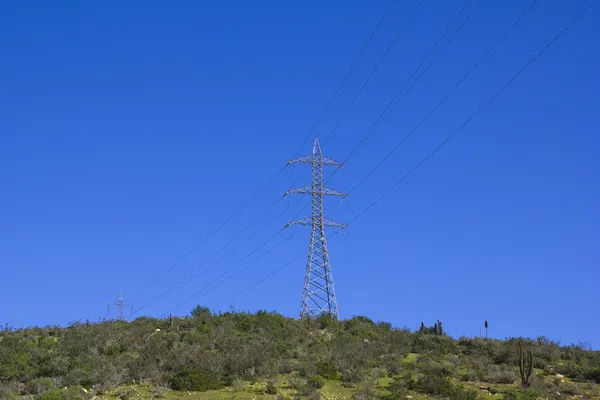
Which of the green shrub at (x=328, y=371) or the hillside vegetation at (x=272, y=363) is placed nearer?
the hillside vegetation at (x=272, y=363)

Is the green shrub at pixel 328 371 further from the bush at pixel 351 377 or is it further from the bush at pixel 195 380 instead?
the bush at pixel 195 380

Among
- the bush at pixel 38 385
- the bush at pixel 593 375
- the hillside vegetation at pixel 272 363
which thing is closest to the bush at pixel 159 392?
the hillside vegetation at pixel 272 363

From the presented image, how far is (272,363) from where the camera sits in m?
37.4

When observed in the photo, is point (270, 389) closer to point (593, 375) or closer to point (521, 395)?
point (521, 395)

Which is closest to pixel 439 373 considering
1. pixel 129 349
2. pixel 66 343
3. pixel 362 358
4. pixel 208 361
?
pixel 362 358

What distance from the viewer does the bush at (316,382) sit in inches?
1368

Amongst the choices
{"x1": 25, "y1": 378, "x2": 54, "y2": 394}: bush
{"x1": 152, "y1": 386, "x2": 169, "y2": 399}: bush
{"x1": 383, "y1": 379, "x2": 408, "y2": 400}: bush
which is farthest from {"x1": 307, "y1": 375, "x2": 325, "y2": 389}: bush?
{"x1": 25, "y1": 378, "x2": 54, "y2": 394}: bush

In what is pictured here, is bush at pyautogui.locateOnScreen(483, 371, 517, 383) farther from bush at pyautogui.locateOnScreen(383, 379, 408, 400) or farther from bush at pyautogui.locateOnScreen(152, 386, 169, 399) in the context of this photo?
bush at pyautogui.locateOnScreen(152, 386, 169, 399)

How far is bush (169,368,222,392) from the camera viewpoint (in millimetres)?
33469

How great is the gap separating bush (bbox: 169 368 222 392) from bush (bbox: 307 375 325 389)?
4176 mm

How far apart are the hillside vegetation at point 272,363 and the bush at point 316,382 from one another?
0.06 meters

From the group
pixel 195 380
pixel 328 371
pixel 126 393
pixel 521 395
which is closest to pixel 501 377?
pixel 521 395

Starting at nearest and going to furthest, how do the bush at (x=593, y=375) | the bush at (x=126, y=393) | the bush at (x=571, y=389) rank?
1. the bush at (x=126, y=393)
2. the bush at (x=571, y=389)
3. the bush at (x=593, y=375)

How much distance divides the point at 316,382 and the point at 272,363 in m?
3.34
